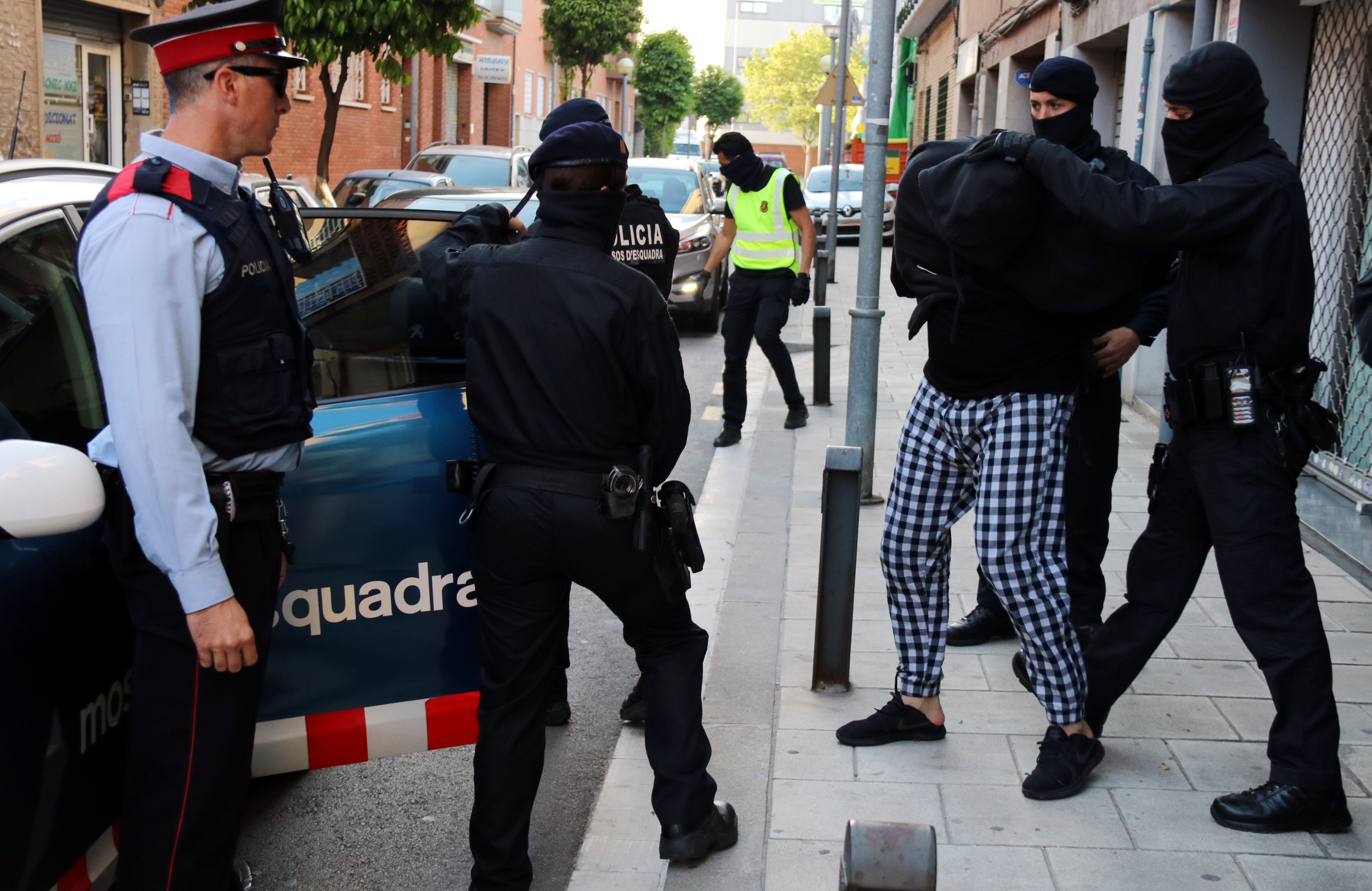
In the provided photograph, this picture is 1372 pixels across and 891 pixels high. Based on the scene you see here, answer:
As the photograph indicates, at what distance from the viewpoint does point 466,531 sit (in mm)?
2971

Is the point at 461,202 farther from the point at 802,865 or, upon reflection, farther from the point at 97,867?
the point at 97,867

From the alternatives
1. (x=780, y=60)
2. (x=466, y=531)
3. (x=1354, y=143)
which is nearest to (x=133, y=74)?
(x=1354, y=143)

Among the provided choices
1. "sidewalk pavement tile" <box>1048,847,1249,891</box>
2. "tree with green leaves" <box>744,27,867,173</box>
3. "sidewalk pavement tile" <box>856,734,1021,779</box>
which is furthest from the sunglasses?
"tree with green leaves" <box>744,27,867,173</box>

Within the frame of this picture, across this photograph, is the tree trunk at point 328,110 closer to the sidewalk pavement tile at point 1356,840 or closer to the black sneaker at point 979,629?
the black sneaker at point 979,629

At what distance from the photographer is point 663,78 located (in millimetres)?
56438

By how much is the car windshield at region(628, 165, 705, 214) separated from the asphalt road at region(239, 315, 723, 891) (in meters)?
9.83

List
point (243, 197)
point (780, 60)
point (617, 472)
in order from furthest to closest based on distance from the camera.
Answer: point (780, 60)
point (617, 472)
point (243, 197)

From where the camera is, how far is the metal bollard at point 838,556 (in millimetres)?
3951

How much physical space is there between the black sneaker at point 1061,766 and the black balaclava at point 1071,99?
5.05 feet

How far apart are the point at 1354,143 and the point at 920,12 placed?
81.8 ft

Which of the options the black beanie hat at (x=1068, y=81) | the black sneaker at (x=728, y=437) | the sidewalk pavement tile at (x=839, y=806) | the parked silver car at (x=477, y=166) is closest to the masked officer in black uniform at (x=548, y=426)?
the sidewalk pavement tile at (x=839, y=806)

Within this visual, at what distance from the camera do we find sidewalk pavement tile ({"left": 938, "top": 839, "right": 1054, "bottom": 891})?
9.79ft

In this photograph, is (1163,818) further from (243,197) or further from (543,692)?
(243,197)

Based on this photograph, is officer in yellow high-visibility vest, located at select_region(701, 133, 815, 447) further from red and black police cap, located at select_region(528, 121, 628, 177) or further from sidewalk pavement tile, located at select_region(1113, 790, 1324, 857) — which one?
red and black police cap, located at select_region(528, 121, 628, 177)
